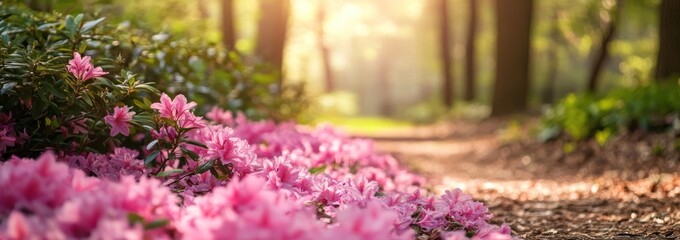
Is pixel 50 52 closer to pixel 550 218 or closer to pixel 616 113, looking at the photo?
pixel 550 218

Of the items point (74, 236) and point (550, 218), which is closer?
point (74, 236)

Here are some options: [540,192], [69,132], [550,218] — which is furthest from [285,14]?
[69,132]

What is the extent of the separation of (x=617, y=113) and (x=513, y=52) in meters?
6.93

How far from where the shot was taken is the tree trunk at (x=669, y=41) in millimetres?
9141

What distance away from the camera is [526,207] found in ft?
14.9

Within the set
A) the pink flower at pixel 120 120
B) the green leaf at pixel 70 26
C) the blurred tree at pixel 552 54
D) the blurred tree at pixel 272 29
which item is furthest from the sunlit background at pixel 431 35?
the pink flower at pixel 120 120

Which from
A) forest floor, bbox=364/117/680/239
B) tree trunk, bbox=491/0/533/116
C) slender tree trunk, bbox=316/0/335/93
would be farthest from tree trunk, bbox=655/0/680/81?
slender tree trunk, bbox=316/0/335/93

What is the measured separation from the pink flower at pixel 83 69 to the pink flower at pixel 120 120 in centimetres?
19

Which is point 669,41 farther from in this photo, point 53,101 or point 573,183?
point 53,101

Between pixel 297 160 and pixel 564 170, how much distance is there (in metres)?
4.86

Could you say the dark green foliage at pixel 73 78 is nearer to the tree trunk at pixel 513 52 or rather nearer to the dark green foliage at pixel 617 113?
the dark green foliage at pixel 617 113

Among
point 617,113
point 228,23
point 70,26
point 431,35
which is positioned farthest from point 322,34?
point 70,26

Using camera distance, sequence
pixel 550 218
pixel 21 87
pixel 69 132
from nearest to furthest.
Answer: pixel 21 87
pixel 69 132
pixel 550 218

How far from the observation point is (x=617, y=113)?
7945 mm
